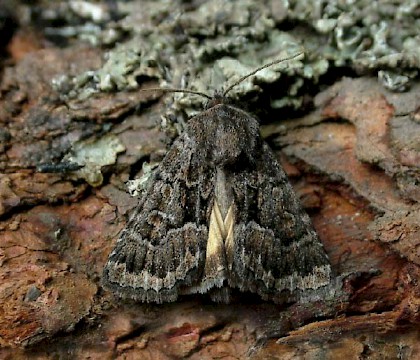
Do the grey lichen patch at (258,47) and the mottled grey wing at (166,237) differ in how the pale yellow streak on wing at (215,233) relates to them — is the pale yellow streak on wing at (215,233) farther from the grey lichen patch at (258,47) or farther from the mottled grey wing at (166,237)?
the grey lichen patch at (258,47)

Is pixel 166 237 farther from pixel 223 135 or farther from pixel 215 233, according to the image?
pixel 223 135

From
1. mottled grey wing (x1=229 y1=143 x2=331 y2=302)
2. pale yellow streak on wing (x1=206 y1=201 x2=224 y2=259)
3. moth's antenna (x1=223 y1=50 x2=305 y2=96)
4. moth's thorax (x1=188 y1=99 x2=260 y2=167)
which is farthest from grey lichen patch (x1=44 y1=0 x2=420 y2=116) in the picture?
pale yellow streak on wing (x1=206 y1=201 x2=224 y2=259)

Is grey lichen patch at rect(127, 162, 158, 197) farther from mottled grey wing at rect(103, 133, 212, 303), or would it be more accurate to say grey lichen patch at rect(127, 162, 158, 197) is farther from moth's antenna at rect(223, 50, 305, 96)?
moth's antenna at rect(223, 50, 305, 96)

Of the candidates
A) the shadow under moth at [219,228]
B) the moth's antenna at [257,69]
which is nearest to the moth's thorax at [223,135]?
the shadow under moth at [219,228]

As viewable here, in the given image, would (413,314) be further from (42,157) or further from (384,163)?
(42,157)

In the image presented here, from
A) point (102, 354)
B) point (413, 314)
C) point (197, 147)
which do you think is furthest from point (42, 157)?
point (413, 314)
